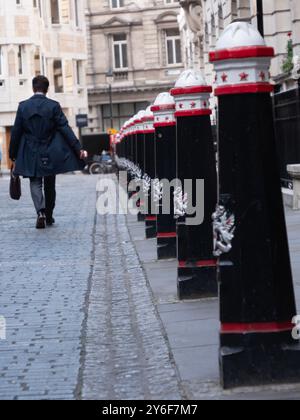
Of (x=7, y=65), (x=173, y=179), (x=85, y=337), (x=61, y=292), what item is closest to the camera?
(x=85, y=337)

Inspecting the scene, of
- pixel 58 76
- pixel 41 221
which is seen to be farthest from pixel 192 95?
pixel 58 76

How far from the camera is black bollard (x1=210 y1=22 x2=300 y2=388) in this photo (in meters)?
5.67

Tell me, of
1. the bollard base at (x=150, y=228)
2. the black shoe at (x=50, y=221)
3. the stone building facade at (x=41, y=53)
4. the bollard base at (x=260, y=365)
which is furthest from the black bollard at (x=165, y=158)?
the stone building facade at (x=41, y=53)

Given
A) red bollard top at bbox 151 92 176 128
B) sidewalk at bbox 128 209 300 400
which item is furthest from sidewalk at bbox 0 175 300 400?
red bollard top at bbox 151 92 176 128

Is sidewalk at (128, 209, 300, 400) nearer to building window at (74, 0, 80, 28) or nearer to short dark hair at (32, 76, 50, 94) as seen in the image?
short dark hair at (32, 76, 50, 94)

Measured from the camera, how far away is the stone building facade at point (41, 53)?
6731 cm

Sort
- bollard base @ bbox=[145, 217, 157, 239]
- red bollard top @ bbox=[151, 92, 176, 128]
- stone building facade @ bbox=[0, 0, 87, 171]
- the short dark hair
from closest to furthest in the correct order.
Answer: red bollard top @ bbox=[151, 92, 176, 128], bollard base @ bbox=[145, 217, 157, 239], the short dark hair, stone building facade @ bbox=[0, 0, 87, 171]

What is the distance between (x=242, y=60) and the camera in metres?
5.66

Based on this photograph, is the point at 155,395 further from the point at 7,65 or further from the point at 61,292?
the point at 7,65

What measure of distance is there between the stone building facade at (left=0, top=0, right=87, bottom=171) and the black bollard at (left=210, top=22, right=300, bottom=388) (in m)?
62.2

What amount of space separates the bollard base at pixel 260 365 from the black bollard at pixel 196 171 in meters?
2.74

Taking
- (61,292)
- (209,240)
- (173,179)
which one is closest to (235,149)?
(209,240)

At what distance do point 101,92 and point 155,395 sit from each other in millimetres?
77248

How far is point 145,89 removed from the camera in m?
82.1
